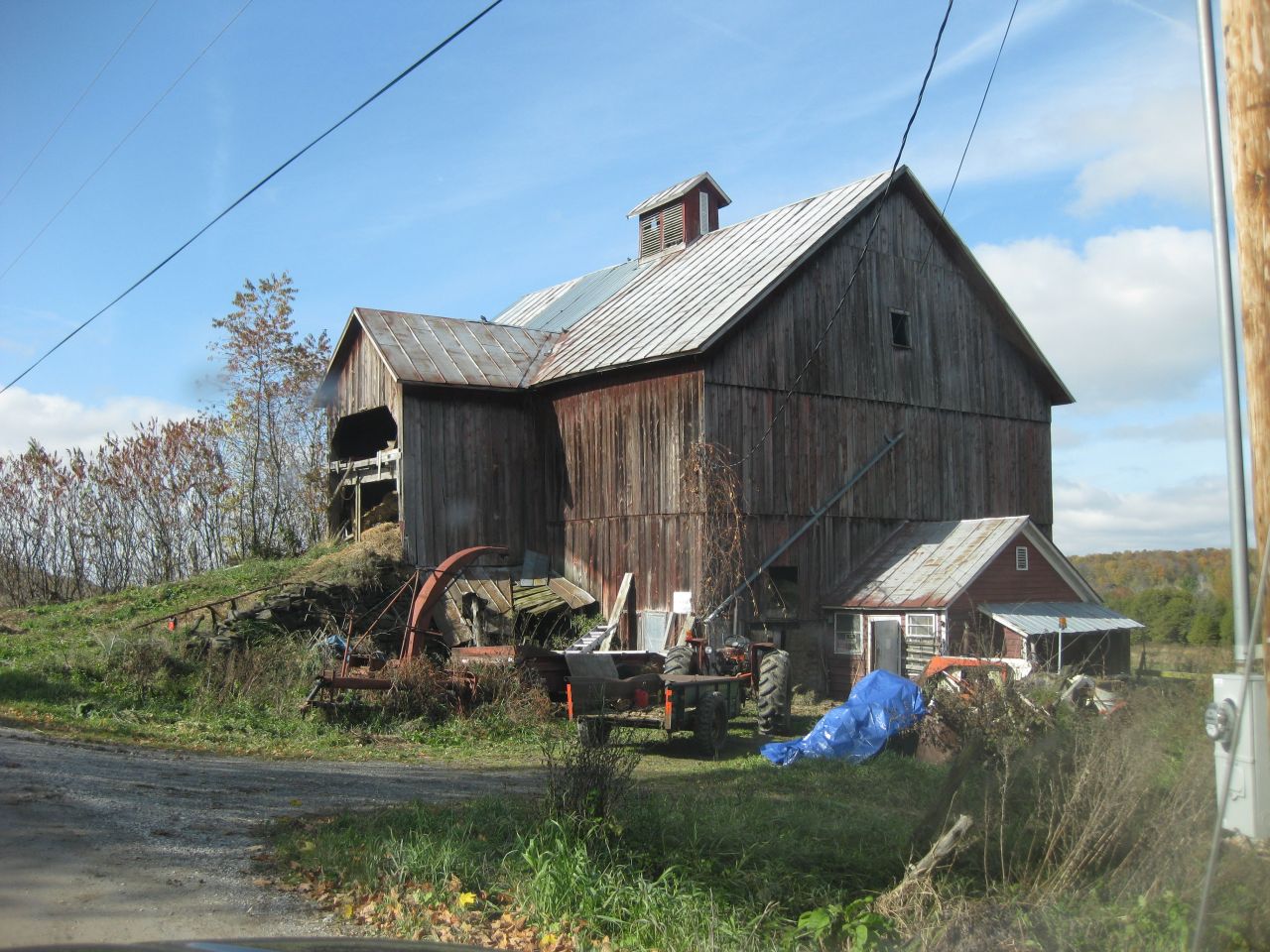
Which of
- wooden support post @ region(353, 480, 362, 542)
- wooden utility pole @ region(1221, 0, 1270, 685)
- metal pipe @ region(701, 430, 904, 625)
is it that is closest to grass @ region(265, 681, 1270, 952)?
wooden utility pole @ region(1221, 0, 1270, 685)

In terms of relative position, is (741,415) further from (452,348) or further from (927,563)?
(452,348)

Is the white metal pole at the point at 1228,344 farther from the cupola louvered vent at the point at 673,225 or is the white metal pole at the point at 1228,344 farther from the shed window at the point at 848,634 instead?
the cupola louvered vent at the point at 673,225

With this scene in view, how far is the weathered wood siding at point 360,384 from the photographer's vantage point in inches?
902

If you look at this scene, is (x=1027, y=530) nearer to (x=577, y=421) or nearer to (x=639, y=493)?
(x=639, y=493)

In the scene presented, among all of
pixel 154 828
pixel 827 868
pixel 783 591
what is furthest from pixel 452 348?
pixel 827 868

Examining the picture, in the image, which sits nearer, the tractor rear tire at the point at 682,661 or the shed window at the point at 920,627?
the tractor rear tire at the point at 682,661

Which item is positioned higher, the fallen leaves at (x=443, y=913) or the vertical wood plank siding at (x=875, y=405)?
the vertical wood plank siding at (x=875, y=405)

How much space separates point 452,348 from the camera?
947 inches

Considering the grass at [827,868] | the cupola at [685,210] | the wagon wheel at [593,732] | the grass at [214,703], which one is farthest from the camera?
A: the cupola at [685,210]

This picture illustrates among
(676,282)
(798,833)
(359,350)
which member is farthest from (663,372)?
(798,833)

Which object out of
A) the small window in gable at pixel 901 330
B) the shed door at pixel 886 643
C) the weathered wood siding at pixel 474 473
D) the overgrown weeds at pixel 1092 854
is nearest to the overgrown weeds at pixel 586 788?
the overgrown weeds at pixel 1092 854

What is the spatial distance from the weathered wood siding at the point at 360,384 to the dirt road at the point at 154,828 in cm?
1117

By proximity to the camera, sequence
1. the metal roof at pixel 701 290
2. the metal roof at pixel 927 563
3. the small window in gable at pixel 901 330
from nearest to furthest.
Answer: the metal roof at pixel 927 563, the metal roof at pixel 701 290, the small window in gable at pixel 901 330

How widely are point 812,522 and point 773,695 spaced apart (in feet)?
20.2
